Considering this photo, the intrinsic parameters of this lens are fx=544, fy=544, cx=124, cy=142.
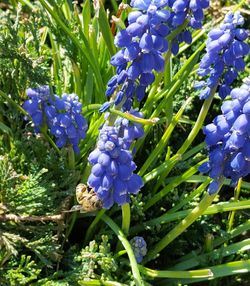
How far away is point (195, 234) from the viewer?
10.2 ft

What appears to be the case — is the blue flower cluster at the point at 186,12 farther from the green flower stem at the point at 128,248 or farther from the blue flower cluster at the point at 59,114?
the green flower stem at the point at 128,248

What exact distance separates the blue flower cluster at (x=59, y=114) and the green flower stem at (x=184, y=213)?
1.94 ft

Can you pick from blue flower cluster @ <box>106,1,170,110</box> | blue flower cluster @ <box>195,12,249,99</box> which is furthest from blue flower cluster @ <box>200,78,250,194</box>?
blue flower cluster @ <box>106,1,170,110</box>

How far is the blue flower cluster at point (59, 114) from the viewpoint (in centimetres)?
259

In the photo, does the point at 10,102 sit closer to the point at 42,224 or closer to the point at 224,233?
the point at 42,224

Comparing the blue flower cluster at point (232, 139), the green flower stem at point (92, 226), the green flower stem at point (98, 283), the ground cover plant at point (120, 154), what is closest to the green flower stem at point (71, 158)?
the ground cover plant at point (120, 154)

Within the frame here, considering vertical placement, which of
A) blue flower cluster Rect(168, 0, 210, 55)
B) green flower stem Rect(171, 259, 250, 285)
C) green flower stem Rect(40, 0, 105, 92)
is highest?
green flower stem Rect(40, 0, 105, 92)

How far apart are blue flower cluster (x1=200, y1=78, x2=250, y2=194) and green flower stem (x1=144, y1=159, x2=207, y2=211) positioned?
0.45 m

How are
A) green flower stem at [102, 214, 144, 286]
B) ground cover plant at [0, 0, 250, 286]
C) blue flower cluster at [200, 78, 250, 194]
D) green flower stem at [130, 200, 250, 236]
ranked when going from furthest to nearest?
green flower stem at [130, 200, 250, 236] → green flower stem at [102, 214, 144, 286] → ground cover plant at [0, 0, 250, 286] → blue flower cluster at [200, 78, 250, 194]

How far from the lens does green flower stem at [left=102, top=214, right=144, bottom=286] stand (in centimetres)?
240

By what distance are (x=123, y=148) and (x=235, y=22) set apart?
26.3 inches

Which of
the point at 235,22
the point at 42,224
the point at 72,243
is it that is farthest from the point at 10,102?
the point at 235,22

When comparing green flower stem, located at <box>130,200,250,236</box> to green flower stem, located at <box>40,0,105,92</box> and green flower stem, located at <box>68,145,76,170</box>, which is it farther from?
green flower stem, located at <box>40,0,105,92</box>

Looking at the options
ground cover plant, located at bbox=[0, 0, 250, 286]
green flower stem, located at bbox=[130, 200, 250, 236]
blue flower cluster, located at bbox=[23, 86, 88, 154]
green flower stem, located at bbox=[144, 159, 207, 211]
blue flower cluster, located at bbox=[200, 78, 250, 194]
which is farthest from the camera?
green flower stem, located at bbox=[144, 159, 207, 211]
